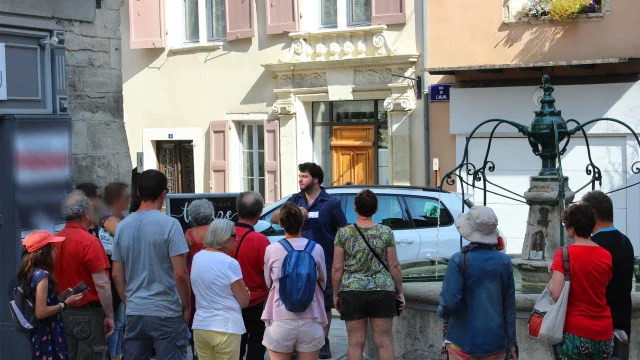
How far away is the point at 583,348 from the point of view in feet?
18.1

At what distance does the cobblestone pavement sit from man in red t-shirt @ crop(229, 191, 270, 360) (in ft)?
5.21

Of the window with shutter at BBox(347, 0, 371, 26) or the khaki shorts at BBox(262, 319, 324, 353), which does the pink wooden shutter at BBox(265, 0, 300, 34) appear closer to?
the window with shutter at BBox(347, 0, 371, 26)

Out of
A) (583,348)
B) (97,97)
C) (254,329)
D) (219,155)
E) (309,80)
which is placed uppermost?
(309,80)

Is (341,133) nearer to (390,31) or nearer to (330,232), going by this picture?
(390,31)

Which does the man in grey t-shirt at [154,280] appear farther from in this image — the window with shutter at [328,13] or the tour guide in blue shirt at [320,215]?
the window with shutter at [328,13]

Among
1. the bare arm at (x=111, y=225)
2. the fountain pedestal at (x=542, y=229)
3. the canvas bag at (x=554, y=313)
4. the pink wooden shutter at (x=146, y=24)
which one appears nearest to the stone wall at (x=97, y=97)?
the bare arm at (x=111, y=225)

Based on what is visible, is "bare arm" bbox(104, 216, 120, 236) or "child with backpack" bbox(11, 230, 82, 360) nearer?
"child with backpack" bbox(11, 230, 82, 360)

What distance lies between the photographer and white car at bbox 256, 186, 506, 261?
11.3 meters

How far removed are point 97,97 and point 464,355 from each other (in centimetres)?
446

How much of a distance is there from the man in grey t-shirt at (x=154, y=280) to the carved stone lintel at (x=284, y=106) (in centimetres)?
1299

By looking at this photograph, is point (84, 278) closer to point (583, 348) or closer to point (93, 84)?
point (93, 84)

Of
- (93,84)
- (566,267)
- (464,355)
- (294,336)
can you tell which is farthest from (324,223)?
(566,267)

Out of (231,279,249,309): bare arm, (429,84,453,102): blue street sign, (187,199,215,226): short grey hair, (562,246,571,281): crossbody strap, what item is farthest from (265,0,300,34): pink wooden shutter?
(562,246,571,281): crossbody strap

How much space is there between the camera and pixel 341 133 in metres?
19.2
